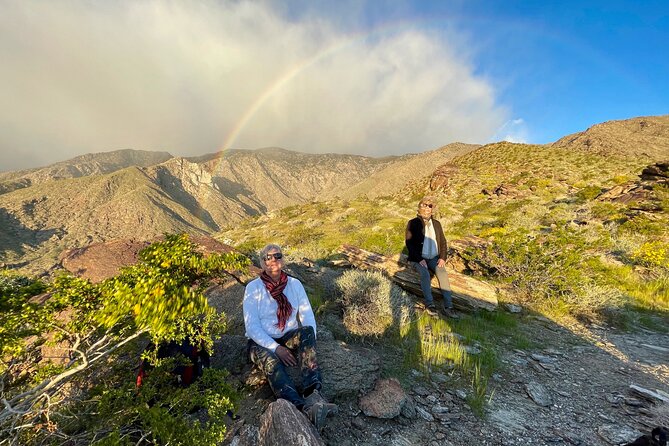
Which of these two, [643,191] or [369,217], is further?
[369,217]

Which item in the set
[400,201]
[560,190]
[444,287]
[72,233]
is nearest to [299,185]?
[72,233]

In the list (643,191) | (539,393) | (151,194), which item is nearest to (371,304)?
(539,393)

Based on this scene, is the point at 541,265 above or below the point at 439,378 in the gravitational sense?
above

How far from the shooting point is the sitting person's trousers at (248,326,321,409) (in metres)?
2.99

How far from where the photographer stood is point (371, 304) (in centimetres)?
530

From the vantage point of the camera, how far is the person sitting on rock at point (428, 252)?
602 centimetres

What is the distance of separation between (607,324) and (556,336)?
1.56 meters

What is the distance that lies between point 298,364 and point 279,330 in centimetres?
48

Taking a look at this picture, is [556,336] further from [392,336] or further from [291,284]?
[291,284]

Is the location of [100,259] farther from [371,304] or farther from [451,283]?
[451,283]

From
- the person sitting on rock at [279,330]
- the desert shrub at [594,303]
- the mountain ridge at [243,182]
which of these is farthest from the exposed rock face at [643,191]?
the person sitting on rock at [279,330]

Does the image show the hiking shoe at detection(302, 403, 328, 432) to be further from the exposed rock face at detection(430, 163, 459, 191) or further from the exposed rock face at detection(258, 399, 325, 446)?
the exposed rock face at detection(430, 163, 459, 191)

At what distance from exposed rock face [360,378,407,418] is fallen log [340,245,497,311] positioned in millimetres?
3499

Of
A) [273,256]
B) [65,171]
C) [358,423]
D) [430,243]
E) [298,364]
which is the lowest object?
[358,423]
